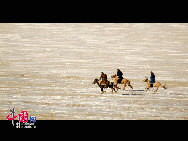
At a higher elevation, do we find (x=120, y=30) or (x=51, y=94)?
(x=120, y=30)

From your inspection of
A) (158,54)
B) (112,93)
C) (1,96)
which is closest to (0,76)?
(1,96)

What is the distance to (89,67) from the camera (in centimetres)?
830

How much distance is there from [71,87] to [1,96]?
1524 mm

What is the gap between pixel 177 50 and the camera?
34.4 ft

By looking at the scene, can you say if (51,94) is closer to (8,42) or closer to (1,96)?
(1,96)

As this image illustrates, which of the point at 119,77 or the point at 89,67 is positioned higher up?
the point at 89,67

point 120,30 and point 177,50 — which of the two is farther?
point 120,30

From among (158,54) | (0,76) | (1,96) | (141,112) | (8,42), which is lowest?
(141,112)

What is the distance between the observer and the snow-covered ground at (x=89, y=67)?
16.9 ft

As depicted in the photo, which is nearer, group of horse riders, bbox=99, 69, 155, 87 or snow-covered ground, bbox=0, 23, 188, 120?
snow-covered ground, bbox=0, 23, 188, 120

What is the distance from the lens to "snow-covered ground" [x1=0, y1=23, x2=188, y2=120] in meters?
5.16

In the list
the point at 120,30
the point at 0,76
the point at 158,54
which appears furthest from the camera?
the point at 120,30

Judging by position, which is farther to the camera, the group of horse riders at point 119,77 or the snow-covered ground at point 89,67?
the group of horse riders at point 119,77

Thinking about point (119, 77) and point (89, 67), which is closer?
point (119, 77)
